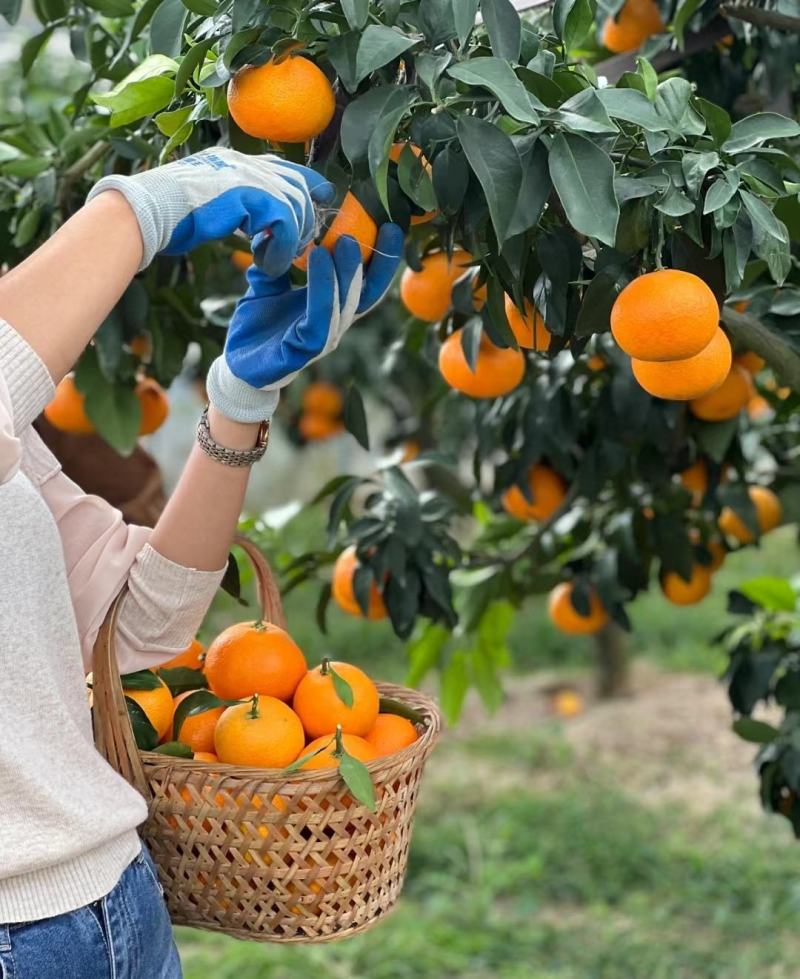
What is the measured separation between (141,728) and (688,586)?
1238mm

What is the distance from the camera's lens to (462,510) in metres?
2.15

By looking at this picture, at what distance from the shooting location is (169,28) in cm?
114

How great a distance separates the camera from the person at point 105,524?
2.88 feet

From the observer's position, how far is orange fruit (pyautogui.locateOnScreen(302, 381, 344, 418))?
4.55 m

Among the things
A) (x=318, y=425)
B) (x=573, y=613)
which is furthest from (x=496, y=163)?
(x=318, y=425)

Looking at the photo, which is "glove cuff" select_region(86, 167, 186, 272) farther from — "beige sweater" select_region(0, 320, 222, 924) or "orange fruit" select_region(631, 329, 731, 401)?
"orange fruit" select_region(631, 329, 731, 401)

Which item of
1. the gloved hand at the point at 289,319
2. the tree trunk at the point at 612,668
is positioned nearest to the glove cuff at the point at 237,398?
the gloved hand at the point at 289,319

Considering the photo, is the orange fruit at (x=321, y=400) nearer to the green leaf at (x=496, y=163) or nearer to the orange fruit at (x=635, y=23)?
the orange fruit at (x=635, y=23)

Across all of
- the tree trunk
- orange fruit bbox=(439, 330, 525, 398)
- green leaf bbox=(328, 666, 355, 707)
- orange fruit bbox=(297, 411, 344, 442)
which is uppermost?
green leaf bbox=(328, 666, 355, 707)

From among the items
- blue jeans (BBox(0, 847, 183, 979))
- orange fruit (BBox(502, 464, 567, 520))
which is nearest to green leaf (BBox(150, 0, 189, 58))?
blue jeans (BBox(0, 847, 183, 979))

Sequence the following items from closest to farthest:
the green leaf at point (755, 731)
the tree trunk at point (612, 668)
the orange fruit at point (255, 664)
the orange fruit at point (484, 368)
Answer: the orange fruit at point (255, 664), the orange fruit at point (484, 368), the green leaf at point (755, 731), the tree trunk at point (612, 668)

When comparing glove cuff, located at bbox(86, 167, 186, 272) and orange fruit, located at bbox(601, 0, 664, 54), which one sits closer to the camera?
glove cuff, located at bbox(86, 167, 186, 272)

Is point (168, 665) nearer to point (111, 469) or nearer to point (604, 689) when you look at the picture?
point (111, 469)

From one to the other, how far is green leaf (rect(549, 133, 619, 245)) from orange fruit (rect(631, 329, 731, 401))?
19 centimetres
